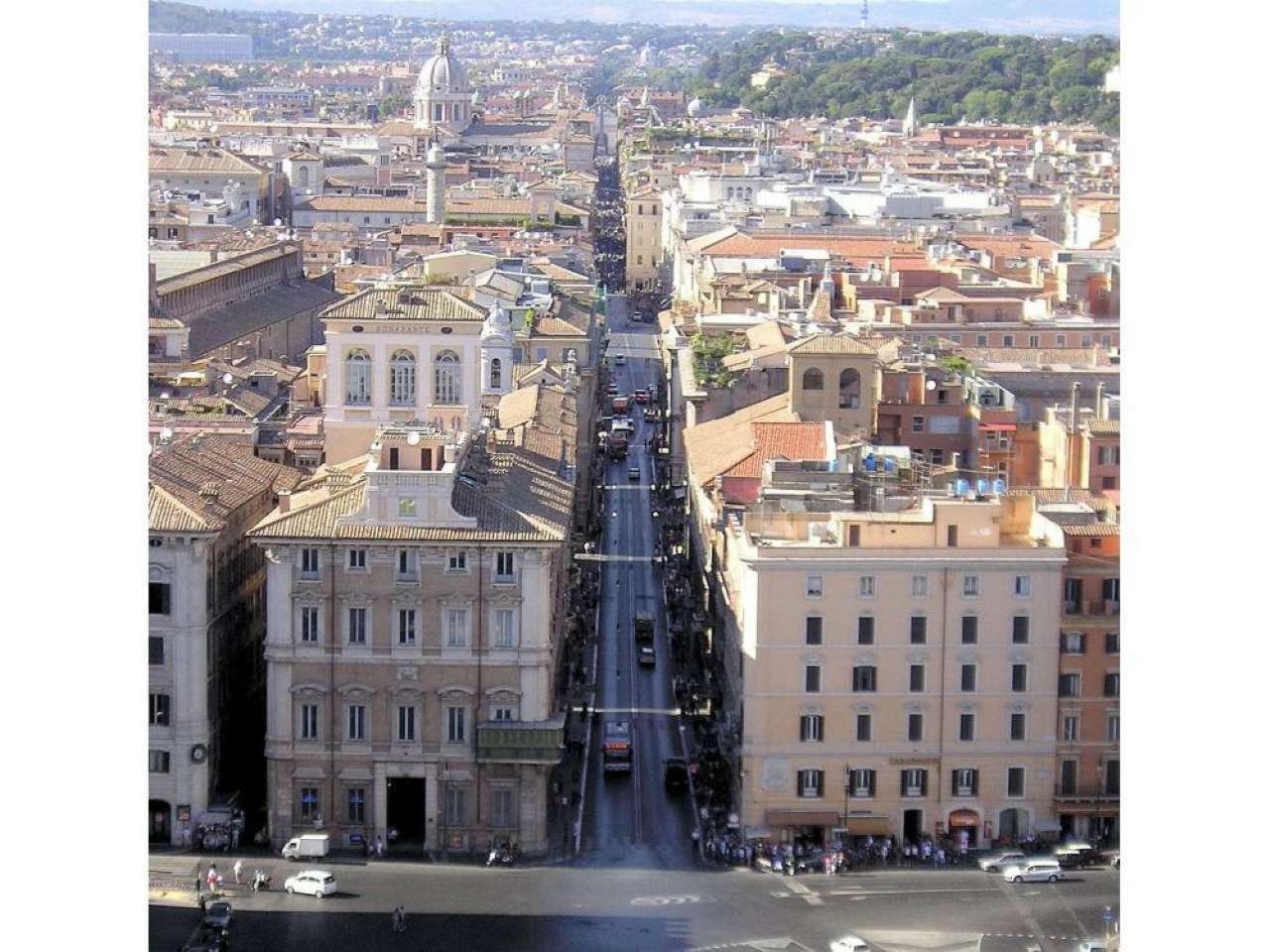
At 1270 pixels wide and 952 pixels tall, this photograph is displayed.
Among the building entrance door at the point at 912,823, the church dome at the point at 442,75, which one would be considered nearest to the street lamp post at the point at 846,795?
the building entrance door at the point at 912,823

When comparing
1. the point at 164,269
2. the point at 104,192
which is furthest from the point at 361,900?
the point at 164,269

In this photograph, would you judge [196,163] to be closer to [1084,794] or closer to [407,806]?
[407,806]

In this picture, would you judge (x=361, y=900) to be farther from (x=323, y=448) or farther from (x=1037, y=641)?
(x=323, y=448)

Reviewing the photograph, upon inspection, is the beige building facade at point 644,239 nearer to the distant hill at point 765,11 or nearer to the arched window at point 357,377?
the distant hill at point 765,11

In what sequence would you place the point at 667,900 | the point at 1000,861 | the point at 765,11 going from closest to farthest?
the point at 667,900 → the point at 1000,861 → the point at 765,11

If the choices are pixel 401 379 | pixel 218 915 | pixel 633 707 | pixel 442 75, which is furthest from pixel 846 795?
pixel 442 75
